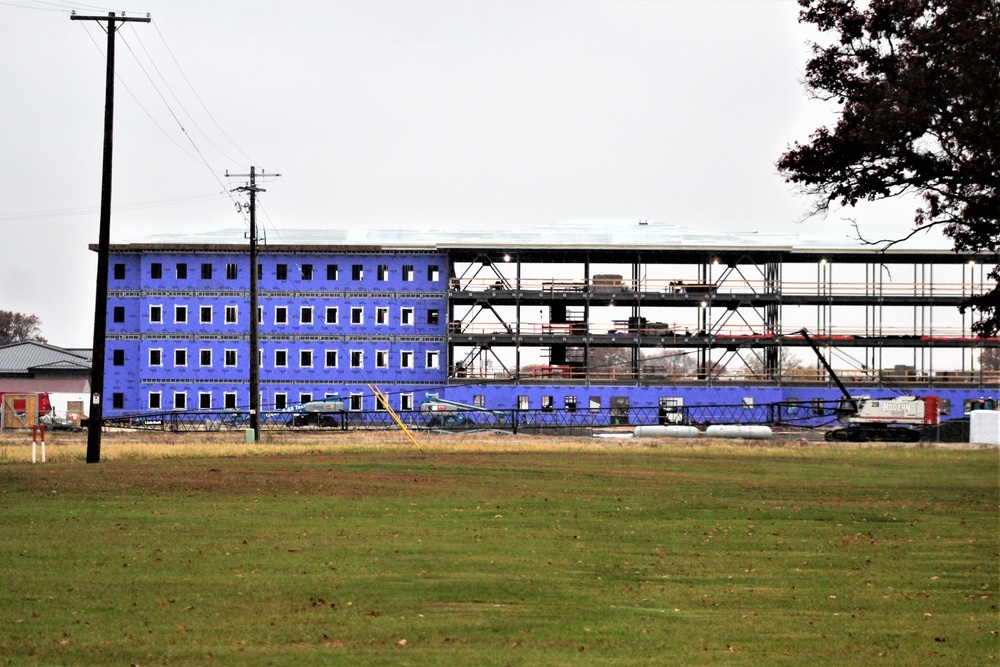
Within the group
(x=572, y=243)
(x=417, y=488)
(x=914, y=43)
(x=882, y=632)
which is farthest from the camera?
(x=572, y=243)

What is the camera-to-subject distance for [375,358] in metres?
77.8

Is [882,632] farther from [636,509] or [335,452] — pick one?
[335,452]

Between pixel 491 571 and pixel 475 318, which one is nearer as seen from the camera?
pixel 491 571

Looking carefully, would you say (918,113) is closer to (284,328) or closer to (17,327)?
(284,328)

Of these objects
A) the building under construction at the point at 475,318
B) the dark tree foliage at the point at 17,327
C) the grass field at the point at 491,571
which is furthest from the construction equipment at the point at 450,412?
the dark tree foliage at the point at 17,327

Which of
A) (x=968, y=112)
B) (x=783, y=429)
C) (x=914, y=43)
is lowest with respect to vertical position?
(x=783, y=429)

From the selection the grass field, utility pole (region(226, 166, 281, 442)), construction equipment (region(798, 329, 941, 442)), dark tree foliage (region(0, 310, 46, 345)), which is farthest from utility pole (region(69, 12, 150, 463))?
dark tree foliage (region(0, 310, 46, 345))

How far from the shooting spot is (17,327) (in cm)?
14188

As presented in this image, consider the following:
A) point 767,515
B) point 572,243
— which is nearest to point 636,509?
point 767,515

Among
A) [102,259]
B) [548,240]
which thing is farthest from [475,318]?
[102,259]

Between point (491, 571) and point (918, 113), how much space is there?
12.1m

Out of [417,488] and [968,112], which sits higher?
[968,112]

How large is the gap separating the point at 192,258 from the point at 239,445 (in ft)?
134

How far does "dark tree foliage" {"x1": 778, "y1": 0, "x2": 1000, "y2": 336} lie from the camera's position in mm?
20141
